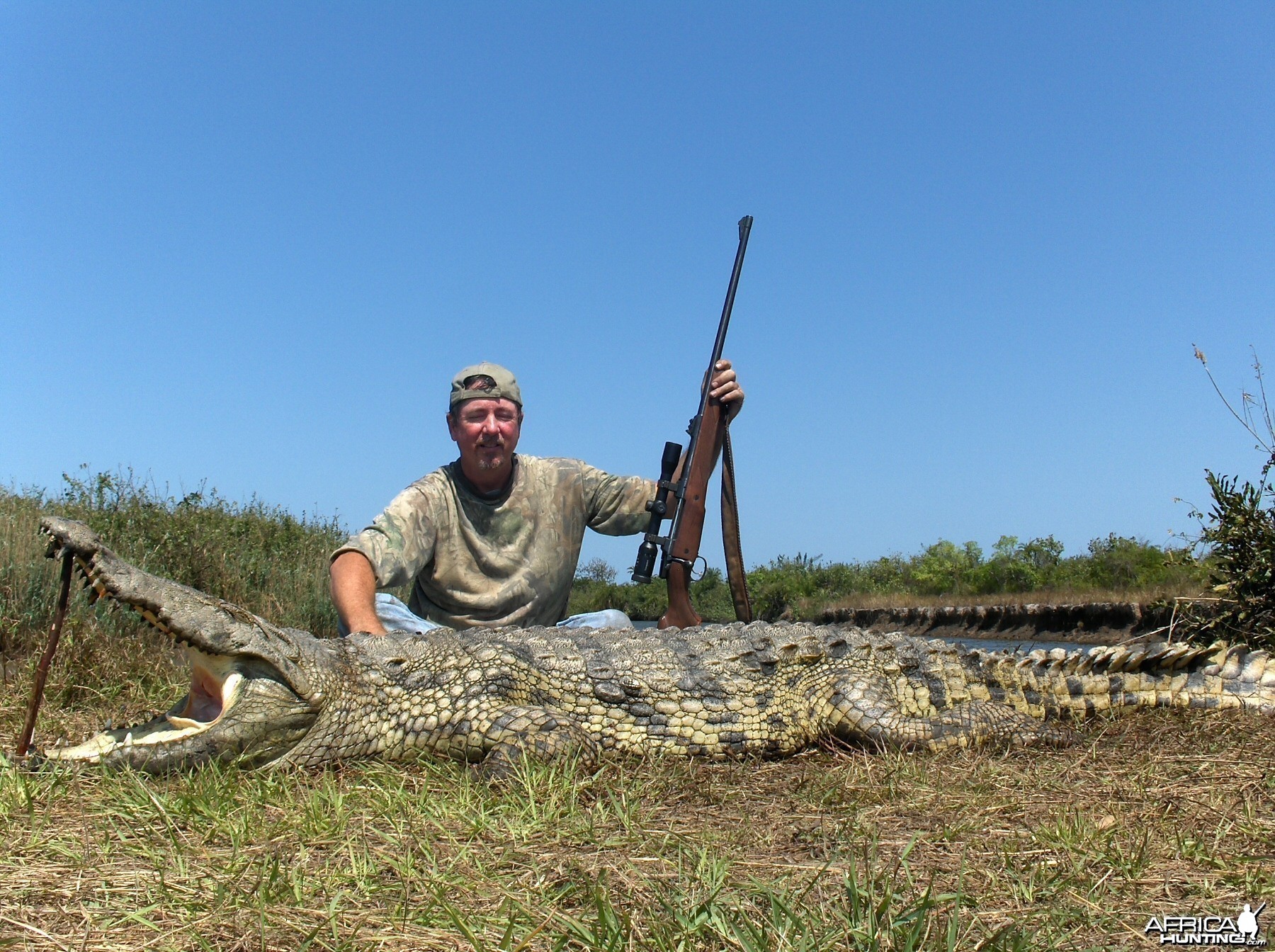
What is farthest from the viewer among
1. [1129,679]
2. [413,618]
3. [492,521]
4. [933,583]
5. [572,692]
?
[933,583]

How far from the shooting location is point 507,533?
5.97 metres

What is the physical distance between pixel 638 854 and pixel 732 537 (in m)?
4.15

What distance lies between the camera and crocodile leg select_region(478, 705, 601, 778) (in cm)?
362

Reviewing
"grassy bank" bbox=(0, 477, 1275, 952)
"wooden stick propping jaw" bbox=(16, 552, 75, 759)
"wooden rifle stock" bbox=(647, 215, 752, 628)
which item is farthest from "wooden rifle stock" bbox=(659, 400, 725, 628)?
"wooden stick propping jaw" bbox=(16, 552, 75, 759)

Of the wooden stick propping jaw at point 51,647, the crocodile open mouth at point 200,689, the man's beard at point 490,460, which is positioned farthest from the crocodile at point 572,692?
the man's beard at point 490,460

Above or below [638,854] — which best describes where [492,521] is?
above

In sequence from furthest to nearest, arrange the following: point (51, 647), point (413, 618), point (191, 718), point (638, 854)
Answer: point (413, 618), point (191, 718), point (51, 647), point (638, 854)

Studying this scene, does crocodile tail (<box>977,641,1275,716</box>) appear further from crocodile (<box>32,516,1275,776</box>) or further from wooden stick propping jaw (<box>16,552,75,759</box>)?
wooden stick propping jaw (<box>16,552,75,759</box>)

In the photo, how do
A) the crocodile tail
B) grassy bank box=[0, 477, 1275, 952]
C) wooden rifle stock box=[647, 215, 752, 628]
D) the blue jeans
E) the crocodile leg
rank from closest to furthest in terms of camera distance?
grassy bank box=[0, 477, 1275, 952], the crocodile leg, the crocodile tail, the blue jeans, wooden rifle stock box=[647, 215, 752, 628]

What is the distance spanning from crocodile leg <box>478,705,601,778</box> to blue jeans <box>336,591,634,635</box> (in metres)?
1.68

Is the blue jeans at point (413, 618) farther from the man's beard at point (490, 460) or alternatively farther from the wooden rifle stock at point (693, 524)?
the man's beard at point (490, 460)

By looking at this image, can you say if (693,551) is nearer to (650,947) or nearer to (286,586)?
(650,947)

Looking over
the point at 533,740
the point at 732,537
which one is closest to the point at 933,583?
the point at 732,537

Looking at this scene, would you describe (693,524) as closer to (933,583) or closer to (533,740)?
(533,740)
